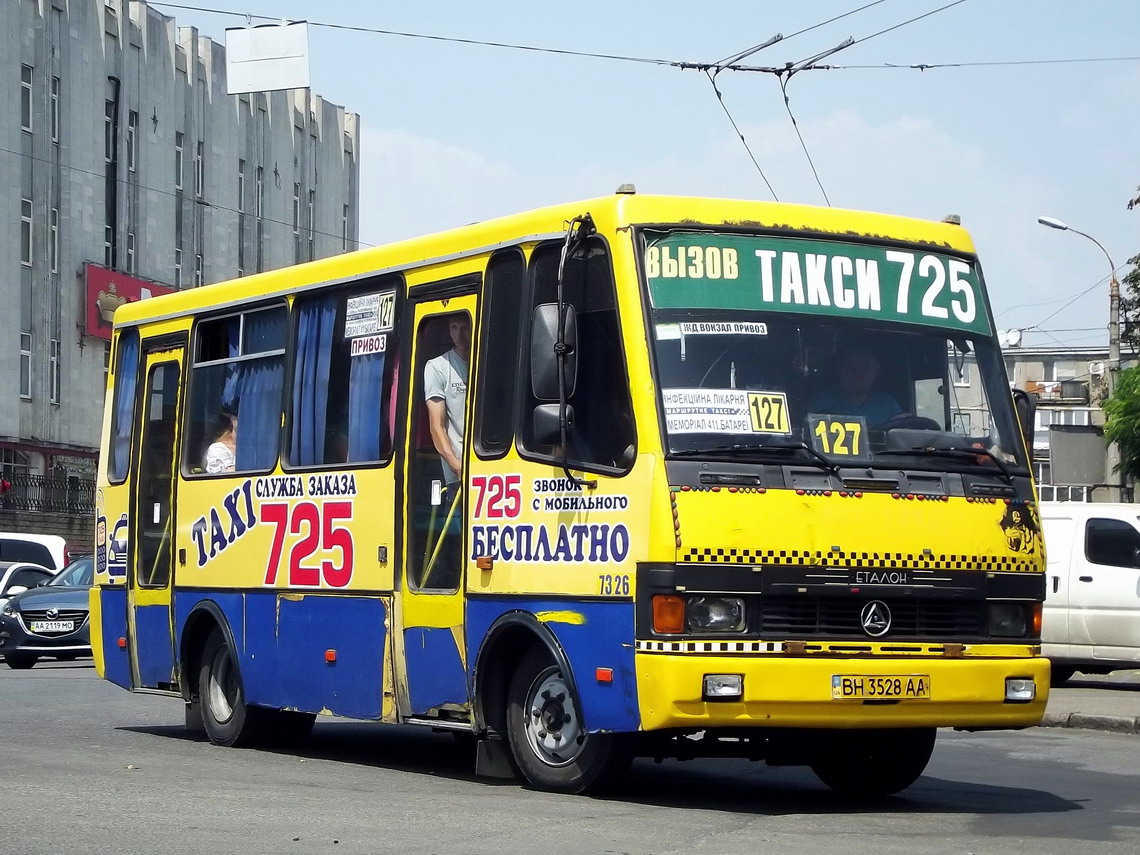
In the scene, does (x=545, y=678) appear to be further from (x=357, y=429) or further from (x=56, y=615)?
(x=56, y=615)

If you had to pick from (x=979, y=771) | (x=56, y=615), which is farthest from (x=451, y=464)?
(x=56, y=615)

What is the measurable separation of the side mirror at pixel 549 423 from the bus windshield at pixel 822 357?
60 cm

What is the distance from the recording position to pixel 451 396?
37.2 feet

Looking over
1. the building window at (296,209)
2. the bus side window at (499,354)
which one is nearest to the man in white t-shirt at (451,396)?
the bus side window at (499,354)

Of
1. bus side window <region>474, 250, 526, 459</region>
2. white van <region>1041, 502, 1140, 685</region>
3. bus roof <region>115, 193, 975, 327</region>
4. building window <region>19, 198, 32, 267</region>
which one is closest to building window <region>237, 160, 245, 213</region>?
building window <region>19, 198, 32, 267</region>

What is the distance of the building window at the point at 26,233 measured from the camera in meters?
52.2

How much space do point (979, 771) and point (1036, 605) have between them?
10.2ft

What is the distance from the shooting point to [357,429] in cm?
1225

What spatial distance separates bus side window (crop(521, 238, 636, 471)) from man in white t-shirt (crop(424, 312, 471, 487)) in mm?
1002

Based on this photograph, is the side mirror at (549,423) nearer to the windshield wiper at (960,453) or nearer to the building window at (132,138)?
the windshield wiper at (960,453)

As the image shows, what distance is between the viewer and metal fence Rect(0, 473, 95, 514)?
51594 millimetres

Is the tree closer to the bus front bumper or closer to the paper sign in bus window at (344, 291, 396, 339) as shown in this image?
the paper sign in bus window at (344, 291, 396, 339)

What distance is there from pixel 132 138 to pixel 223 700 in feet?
150

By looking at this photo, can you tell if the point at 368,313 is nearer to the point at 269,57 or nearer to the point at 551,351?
the point at 551,351
